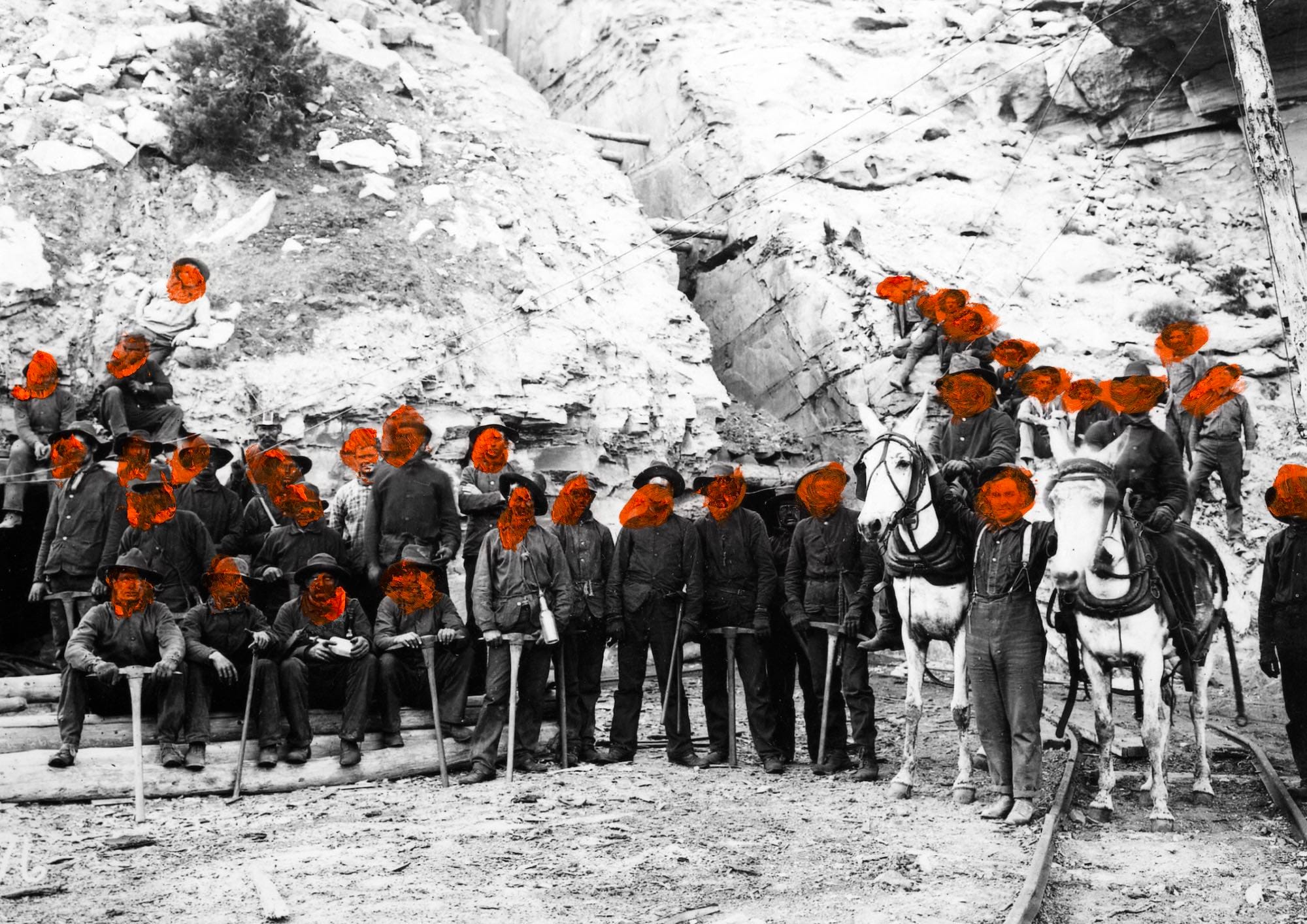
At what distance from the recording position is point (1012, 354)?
48.4 feet

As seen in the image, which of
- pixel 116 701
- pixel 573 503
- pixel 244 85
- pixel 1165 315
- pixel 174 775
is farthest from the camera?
pixel 1165 315

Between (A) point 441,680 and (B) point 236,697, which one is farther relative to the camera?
(A) point 441,680

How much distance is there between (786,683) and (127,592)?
5369 millimetres

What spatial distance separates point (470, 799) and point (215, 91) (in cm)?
1286

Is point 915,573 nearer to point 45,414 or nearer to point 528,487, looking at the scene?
point 528,487

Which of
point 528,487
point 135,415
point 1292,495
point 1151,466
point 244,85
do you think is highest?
point 244,85

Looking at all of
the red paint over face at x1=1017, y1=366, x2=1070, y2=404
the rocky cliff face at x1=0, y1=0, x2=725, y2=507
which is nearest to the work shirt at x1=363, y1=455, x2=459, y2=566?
the rocky cliff face at x1=0, y1=0, x2=725, y2=507

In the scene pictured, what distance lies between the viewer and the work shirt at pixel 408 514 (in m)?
10.6

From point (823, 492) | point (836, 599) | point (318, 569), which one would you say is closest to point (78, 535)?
point (318, 569)

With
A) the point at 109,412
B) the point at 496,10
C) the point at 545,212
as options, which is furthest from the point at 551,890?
the point at 496,10

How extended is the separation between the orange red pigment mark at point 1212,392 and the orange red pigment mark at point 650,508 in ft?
23.5

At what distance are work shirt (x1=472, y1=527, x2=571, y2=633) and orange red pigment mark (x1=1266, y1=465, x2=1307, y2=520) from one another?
5687mm

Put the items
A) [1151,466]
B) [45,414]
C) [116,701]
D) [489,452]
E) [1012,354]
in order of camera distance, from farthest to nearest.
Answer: [1012,354], [45,414], [489,452], [116,701], [1151,466]

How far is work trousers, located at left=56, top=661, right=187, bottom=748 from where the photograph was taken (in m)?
9.14
